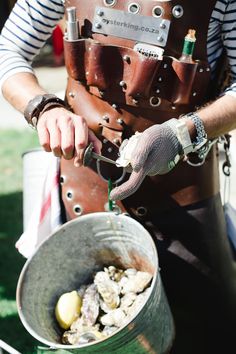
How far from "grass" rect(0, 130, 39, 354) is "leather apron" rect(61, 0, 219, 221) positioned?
958mm

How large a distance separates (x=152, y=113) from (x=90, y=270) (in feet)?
1.74

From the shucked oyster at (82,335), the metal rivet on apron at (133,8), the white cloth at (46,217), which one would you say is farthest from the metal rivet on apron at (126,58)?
the shucked oyster at (82,335)

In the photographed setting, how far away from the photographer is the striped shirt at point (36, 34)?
1.62 m

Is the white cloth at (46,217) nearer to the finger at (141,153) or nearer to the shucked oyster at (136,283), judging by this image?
the shucked oyster at (136,283)

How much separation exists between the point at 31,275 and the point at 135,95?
1.91 ft

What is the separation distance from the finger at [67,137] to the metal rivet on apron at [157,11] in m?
0.37

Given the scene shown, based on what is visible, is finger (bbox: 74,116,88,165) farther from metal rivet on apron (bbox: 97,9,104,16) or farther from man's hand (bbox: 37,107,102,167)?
metal rivet on apron (bbox: 97,9,104,16)

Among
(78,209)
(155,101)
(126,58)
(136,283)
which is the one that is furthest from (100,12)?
(136,283)

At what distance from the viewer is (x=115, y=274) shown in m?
1.76

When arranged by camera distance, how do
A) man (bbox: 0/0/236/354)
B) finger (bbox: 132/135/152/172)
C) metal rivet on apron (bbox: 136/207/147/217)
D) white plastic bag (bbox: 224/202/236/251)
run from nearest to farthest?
finger (bbox: 132/135/152/172), man (bbox: 0/0/236/354), metal rivet on apron (bbox: 136/207/147/217), white plastic bag (bbox: 224/202/236/251)

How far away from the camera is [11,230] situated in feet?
10.5

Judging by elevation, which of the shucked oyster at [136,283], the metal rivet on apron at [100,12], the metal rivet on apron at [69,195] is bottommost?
the shucked oyster at [136,283]

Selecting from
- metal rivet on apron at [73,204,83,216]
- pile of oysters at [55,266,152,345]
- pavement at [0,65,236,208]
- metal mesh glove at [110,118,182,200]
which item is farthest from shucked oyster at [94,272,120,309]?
pavement at [0,65,236,208]

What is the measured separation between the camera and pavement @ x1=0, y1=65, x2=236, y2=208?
3.50m
